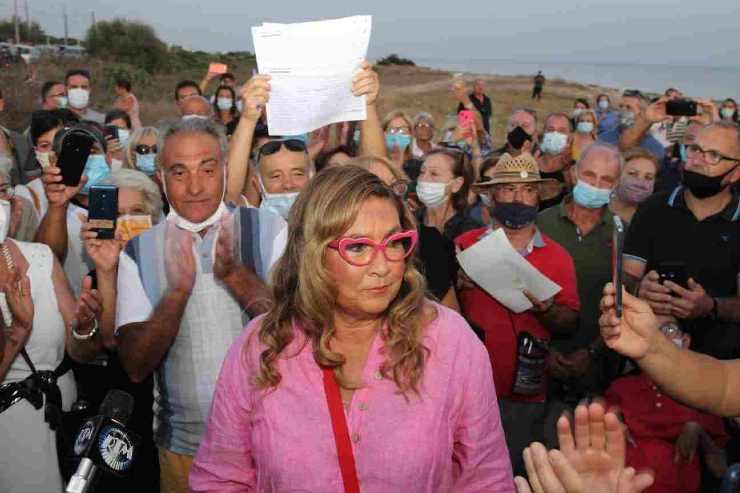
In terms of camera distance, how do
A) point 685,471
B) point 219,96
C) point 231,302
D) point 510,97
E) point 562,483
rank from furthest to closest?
point 510,97 → point 219,96 → point 685,471 → point 231,302 → point 562,483

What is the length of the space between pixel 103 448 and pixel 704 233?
3703 mm

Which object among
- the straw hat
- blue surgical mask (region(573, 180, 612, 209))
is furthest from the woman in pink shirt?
blue surgical mask (region(573, 180, 612, 209))

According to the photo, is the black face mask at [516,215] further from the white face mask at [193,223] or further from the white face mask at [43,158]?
the white face mask at [43,158]

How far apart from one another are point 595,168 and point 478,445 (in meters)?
3.39

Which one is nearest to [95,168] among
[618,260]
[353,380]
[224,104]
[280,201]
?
[280,201]

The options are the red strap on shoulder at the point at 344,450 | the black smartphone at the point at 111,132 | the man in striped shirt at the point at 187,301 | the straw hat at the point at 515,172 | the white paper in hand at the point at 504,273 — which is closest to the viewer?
the red strap on shoulder at the point at 344,450

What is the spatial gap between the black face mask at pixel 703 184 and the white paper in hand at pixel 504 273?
1230 mm

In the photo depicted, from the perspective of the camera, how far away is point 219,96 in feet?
31.3

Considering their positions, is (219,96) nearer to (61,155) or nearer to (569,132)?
(569,132)

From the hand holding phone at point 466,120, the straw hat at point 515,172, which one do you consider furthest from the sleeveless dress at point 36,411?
the hand holding phone at point 466,120

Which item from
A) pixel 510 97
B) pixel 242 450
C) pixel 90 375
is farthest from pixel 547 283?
pixel 510 97

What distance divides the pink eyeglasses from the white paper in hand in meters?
1.64

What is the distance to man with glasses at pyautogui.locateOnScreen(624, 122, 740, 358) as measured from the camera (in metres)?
4.22

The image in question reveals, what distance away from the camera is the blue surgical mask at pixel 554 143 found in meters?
8.12
